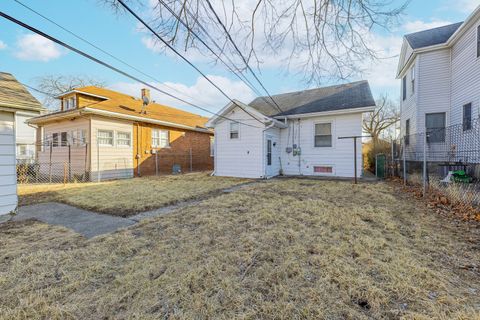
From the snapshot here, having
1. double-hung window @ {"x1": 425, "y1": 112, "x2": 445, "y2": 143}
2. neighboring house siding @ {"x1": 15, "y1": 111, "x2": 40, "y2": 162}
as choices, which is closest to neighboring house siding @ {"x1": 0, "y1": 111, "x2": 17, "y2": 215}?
double-hung window @ {"x1": 425, "y1": 112, "x2": 445, "y2": 143}

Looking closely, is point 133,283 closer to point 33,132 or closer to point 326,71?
point 326,71

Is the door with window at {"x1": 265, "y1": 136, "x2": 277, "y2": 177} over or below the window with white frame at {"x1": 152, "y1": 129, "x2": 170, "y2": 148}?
below

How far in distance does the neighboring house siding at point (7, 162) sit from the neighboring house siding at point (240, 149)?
8.46 meters

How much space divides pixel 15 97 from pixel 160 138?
10.1m

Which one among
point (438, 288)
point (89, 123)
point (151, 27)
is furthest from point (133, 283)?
point (89, 123)

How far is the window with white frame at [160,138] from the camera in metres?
14.1

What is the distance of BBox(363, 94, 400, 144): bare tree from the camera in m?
27.9

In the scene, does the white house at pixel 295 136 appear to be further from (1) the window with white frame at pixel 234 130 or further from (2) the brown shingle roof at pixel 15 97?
(2) the brown shingle roof at pixel 15 97

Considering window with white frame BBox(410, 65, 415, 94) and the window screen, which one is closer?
window with white frame BBox(410, 65, 415, 94)

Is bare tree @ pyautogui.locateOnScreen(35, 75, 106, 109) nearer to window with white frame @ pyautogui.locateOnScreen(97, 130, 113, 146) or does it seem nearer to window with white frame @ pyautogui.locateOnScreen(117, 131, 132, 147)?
window with white frame @ pyautogui.locateOnScreen(117, 131, 132, 147)

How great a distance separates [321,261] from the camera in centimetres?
272

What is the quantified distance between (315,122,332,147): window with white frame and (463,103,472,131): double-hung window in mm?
4885

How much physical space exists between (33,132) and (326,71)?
26.1 metres

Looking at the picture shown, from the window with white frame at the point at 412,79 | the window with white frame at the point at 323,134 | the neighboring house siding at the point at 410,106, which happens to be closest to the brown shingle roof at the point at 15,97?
the window with white frame at the point at 323,134
